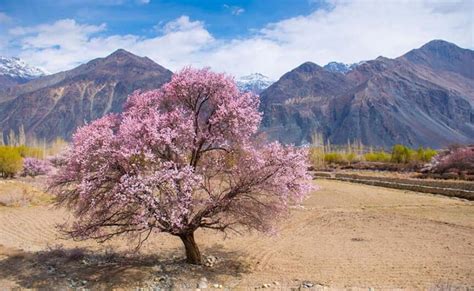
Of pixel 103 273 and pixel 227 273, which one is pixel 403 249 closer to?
pixel 227 273

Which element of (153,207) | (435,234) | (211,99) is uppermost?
(211,99)

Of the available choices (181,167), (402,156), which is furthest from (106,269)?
(402,156)

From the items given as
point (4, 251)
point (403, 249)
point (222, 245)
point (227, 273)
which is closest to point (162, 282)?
point (227, 273)

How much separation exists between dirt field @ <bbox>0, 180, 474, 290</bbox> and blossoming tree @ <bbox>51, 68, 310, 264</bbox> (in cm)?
163

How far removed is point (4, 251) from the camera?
62.6 feet

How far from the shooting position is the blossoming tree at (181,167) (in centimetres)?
1380

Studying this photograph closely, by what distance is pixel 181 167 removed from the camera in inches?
579

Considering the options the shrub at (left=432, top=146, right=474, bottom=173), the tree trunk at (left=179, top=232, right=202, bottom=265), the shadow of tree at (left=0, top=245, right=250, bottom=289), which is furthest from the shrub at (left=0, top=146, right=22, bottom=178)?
Answer: the shrub at (left=432, top=146, right=474, bottom=173)

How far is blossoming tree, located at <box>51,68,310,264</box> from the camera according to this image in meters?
13.8

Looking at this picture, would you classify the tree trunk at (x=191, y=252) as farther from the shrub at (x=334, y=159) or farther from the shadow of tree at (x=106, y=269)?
the shrub at (x=334, y=159)

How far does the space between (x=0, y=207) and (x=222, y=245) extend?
2077 cm

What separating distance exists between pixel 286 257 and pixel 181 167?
6678 mm

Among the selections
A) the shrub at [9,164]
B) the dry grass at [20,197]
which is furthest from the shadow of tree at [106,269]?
the shrub at [9,164]

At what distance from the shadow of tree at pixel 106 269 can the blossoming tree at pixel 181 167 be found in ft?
4.37
